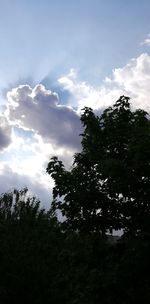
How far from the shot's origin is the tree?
436 inches

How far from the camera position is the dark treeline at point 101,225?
10547 mm

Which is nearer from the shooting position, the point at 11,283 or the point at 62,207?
the point at 62,207

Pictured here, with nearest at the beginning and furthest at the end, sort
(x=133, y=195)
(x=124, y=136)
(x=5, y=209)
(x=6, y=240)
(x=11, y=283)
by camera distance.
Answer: (x=133, y=195), (x=124, y=136), (x=11, y=283), (x=6, y=240), (x=5, y=209)

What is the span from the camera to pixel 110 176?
11297 millimetres

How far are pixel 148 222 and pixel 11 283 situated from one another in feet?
19.7

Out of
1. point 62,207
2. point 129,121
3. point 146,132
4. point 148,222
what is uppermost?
point 129,121

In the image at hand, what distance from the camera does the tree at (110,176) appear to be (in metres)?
11.1

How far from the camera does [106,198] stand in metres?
11.9

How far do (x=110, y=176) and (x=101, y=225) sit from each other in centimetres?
133

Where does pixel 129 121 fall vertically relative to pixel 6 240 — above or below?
above

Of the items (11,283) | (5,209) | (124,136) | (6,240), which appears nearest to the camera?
(124,136)

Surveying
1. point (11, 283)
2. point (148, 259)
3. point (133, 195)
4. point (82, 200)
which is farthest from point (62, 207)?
point (11, 283)

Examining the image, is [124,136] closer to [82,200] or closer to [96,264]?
[82,200]

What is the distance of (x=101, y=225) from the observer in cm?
1180
